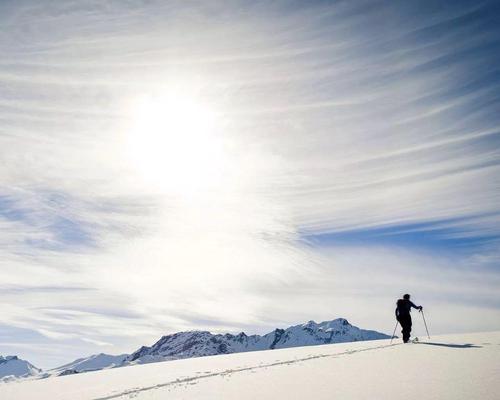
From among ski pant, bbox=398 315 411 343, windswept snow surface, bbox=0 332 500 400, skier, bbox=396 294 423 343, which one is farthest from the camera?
skier, bbox=396 294 423 343

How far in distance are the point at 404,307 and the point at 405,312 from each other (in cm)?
32

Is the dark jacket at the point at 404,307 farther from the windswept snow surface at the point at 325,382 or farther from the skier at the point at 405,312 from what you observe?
the windswept snow surface at the point at 325,382

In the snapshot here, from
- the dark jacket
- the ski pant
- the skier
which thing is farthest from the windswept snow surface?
the dark jacket

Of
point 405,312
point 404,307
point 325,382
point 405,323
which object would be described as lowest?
point 325,382

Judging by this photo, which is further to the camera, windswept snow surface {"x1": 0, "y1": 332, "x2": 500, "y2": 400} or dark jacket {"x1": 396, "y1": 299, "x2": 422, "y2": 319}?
dark jacket {"x1": 396, "y1": 299, "x2": 422, "y2": 319}

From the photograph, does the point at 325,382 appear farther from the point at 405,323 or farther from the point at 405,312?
the point at 405,312

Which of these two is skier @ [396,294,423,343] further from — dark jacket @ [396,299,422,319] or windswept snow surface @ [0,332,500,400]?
windswept snow surface @ [0,332,500,400]

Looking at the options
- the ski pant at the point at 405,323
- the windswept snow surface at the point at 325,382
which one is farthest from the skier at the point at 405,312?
the windswept snow surface at the point at 325,382

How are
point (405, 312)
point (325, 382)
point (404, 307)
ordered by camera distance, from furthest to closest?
point (404, 307)
point (405, 312)
point (325, 382)

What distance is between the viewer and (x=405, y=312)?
2497 centimetres

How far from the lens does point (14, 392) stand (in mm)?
13750

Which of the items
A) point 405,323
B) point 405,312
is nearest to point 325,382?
point 405,323

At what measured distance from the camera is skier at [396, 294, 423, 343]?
24078 millimetres

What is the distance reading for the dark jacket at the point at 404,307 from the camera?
24942 mm
